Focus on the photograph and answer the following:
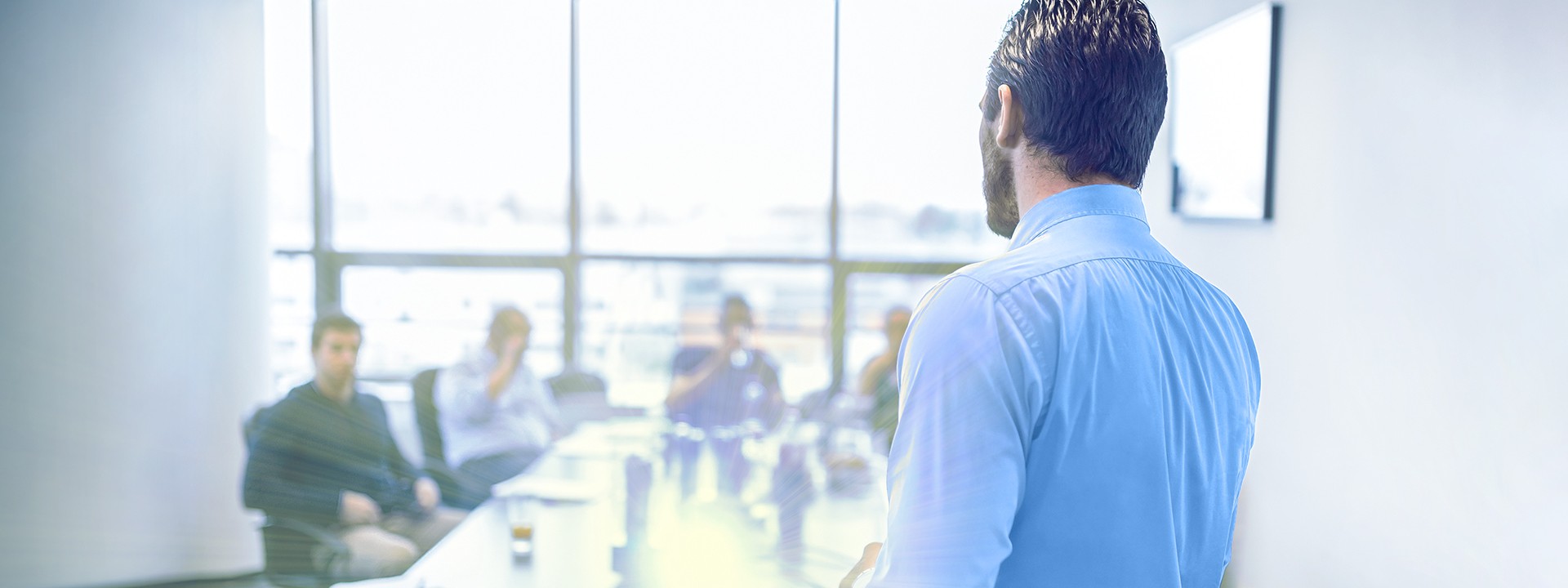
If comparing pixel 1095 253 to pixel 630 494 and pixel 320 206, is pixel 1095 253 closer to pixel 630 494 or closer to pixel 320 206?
pixel 630 494

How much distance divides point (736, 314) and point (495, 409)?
2.63 ft

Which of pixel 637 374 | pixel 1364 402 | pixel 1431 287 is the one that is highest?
pixel 1431 287

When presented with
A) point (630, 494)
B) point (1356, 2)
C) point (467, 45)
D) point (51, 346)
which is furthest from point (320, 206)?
point (1356, 2)

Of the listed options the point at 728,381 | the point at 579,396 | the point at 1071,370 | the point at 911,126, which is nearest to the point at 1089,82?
the point at 1071,370

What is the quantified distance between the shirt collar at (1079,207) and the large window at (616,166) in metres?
2.79

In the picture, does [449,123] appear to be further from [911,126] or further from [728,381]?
[911,126]

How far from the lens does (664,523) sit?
168 centimetres

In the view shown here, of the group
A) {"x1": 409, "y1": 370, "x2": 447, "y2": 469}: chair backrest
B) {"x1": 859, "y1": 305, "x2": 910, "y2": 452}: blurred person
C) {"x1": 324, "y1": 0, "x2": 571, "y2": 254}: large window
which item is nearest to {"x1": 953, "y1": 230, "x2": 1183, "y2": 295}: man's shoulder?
{"x1": 859, "y1": 305, "x2": 910, "y2": 452}: blurred person

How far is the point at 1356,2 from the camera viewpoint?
61.4 inches

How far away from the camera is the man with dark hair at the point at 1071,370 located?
1.46ft

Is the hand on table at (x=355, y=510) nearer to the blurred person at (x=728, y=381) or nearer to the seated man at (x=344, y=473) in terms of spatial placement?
the seated man at (x=344, y=473)

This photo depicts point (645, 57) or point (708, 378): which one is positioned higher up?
point (645, 57)

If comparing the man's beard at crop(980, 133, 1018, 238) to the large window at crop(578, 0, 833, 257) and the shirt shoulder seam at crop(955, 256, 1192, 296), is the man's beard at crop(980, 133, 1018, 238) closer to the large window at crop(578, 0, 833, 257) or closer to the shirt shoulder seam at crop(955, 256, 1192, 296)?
the shirt shoulder seam at crop(955, 256, 1192, 296)

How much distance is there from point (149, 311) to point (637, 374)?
1.54 m
